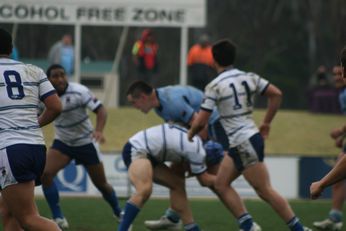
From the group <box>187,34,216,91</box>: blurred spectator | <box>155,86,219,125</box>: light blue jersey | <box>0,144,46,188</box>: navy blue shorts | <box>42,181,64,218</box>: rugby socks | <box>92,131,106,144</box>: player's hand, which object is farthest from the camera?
<box>187,34,216,91</box>: blurred spectator

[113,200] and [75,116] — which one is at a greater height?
[75,116]

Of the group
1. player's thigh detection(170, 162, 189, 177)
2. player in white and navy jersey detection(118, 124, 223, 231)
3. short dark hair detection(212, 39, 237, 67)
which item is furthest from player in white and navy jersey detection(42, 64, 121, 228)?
short dark hair detection(212, 39, 237, 67)

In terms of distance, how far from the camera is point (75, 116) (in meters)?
13.1

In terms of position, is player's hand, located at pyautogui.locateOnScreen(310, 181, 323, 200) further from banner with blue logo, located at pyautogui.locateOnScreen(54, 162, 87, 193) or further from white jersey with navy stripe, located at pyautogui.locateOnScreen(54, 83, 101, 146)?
banner with blue logo, located at pyautogui.locateOnScreen(54, 162, 87, 193)

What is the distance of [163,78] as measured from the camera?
134 feet

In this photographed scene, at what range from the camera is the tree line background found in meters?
41.2

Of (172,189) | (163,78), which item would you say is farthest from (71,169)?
(163,78)

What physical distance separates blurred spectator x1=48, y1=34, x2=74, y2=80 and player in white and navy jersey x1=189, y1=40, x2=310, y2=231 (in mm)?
13375

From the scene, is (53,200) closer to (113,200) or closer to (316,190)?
(113,200)

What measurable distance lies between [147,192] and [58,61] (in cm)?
1450

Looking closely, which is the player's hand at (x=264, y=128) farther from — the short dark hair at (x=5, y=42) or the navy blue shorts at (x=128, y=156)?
the short dark hair at (x=5, y=42)

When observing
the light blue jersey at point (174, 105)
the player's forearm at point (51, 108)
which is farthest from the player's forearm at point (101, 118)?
the player's forearm at point (51, 108)

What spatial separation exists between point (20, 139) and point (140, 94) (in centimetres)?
279

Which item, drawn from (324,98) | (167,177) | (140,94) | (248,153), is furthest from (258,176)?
(324,98)
